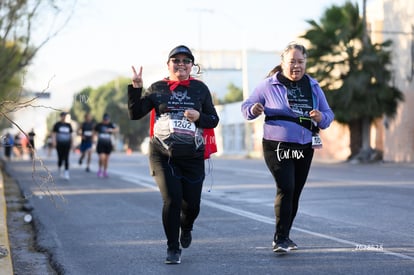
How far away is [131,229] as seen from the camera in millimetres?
9742

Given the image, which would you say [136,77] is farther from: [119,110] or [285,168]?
[119,110]

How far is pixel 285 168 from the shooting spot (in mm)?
7203

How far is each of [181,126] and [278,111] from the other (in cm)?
96

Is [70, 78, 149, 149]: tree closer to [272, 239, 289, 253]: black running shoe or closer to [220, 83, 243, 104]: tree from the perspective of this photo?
[220, 83, 243, 104]: tree

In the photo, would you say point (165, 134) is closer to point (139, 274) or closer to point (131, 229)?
point (139, 274)

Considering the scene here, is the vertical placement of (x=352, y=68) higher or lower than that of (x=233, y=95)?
lower

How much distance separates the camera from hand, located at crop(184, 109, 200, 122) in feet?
22.2

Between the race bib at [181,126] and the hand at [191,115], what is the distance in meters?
0.07

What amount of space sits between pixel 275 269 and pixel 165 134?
1.45 metres

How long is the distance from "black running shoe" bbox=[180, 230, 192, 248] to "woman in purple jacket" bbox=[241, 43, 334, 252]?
78 cm

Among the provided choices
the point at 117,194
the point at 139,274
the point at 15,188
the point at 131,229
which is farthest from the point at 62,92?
the point at 139,274

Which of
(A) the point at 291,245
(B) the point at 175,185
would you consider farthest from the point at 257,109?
(A) the point at 291,245

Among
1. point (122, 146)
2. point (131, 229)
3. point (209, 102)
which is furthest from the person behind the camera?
point (122, 146)

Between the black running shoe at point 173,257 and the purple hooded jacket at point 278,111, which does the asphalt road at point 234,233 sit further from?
the purple hooded jacket at point 278,111
